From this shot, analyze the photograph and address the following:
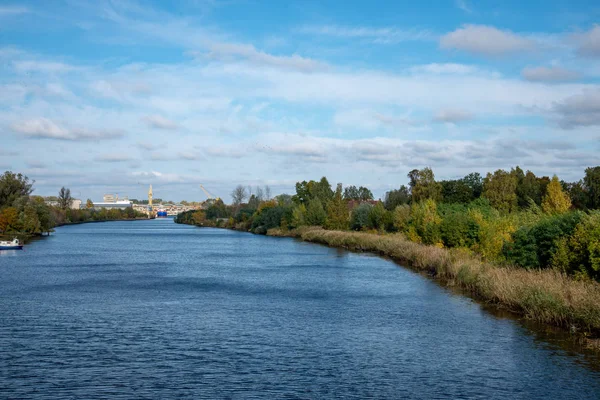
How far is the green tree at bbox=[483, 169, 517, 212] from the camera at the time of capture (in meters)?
71.8

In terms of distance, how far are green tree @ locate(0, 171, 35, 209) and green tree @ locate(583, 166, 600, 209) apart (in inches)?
3279

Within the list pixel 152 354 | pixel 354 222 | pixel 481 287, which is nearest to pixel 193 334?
pixel 152 354

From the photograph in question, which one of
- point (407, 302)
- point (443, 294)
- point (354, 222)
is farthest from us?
point (354, 222)

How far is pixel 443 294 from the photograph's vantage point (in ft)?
106

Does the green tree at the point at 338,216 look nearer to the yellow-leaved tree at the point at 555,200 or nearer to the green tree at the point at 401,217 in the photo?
the green tree at the point at 401,217

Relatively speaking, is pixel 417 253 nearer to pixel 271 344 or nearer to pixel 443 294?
pixel 443 294

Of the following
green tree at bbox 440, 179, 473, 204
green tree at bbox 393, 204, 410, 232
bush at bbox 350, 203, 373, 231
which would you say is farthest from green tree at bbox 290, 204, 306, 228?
green tree at bbox 393, 204, 410, 232

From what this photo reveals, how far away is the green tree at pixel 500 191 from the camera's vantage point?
71.8m

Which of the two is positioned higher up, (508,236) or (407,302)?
(508,236)

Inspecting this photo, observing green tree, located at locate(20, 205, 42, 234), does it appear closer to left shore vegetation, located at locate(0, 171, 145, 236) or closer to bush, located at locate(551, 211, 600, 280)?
left shore vegetation, located at locate(0, 171, 145, 236)

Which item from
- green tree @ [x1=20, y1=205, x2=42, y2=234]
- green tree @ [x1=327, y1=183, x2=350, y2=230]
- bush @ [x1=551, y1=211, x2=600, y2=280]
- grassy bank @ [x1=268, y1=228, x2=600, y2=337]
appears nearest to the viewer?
grassy bank @ [x1=268, y1=228, x2=600, y2=337]

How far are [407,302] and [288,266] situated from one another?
66.4 ft

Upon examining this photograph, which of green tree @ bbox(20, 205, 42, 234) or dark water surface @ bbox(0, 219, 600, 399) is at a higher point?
green tree @ bbox(20, 205, 42, 234)

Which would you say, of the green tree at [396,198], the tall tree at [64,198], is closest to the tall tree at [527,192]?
the green tree at [396,198]
